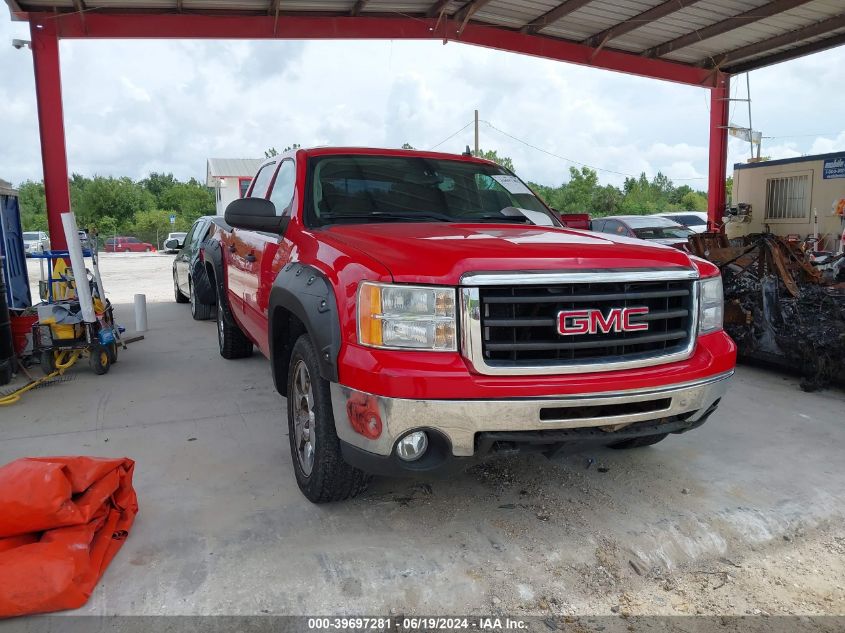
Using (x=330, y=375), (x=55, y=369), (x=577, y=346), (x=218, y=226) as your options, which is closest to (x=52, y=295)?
(x=55, y=369)

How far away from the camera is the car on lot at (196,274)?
289 inches

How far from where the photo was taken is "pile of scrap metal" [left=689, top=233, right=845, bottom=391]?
5312mm

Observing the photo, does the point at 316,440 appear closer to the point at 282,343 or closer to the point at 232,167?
the point at 282,343

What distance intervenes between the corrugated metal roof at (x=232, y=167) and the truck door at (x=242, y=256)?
44.9 m

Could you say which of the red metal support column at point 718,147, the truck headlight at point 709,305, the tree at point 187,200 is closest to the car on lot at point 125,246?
the tree at point 187,200

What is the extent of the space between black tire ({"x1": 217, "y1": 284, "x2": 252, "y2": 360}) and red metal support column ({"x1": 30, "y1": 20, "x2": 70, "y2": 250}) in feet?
16.3

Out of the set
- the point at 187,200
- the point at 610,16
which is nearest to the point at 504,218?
the point at 610,16

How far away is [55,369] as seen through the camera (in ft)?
19.6

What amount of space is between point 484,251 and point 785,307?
4.27m

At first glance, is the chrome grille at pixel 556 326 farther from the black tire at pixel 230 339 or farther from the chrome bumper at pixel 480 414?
the black tire at pixel 230 339

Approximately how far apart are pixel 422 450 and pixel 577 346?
0.77 metres

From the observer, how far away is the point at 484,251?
2.70 m

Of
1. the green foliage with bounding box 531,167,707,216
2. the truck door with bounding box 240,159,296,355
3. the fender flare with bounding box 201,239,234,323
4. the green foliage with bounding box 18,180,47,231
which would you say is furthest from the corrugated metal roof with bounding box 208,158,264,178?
the truck door with bounding box 240,159,296,355

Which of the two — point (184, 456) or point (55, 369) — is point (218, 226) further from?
point (184, 456)
